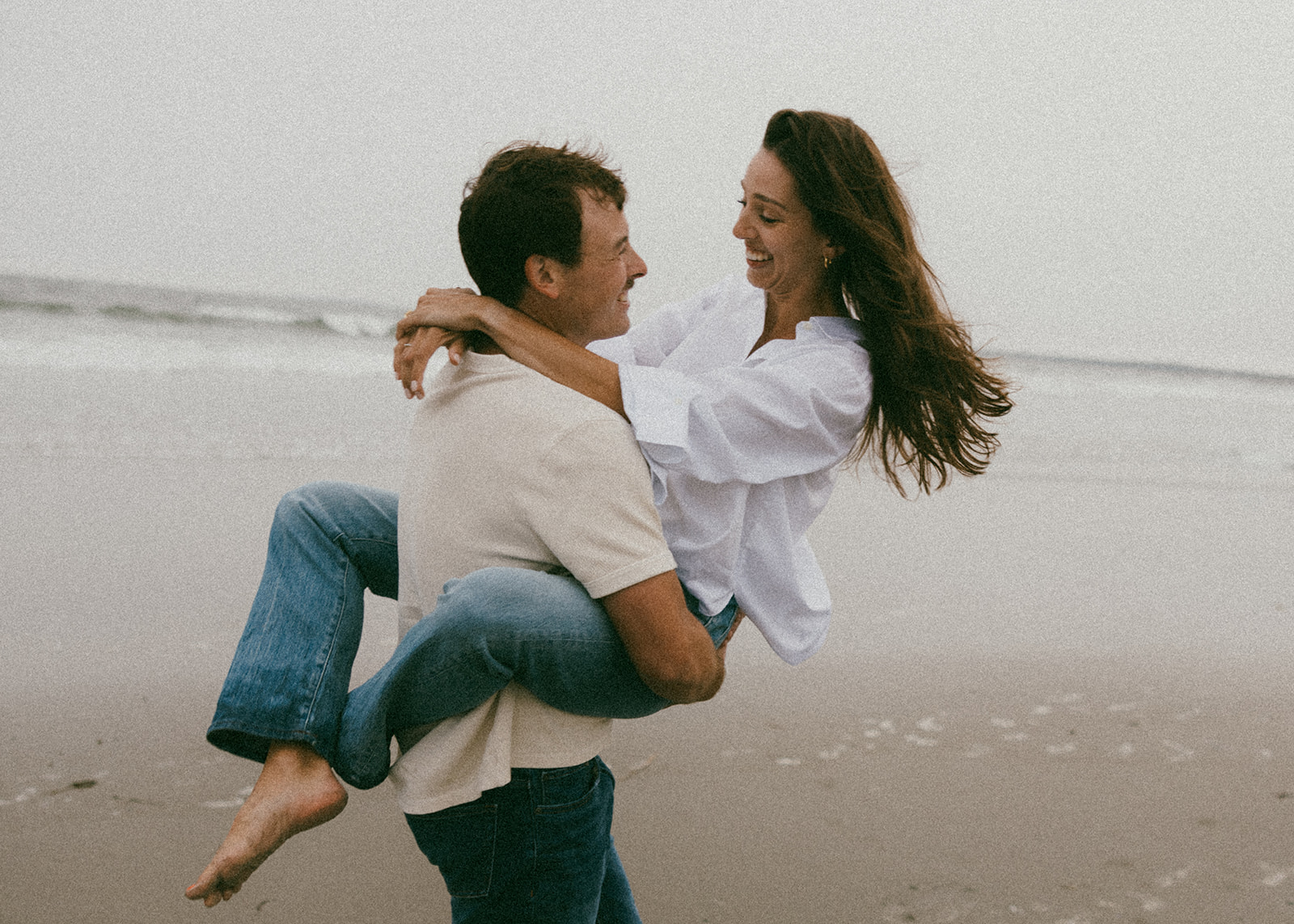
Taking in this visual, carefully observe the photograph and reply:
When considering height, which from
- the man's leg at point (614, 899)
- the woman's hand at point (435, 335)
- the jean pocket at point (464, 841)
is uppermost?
the woman's hand at point (435, 335)

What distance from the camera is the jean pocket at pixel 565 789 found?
63.2 inches

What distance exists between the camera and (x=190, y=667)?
386cm

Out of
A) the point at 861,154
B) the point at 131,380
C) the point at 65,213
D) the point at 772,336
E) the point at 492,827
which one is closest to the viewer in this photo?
the point at 492,827

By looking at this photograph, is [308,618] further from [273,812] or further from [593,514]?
[593,514]

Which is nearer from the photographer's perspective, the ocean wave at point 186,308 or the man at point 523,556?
the man at point 523,556

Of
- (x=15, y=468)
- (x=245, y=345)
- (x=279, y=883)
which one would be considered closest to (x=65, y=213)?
(x=245, y=345)

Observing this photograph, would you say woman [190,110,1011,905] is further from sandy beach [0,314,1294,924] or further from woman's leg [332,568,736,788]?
sandy beach [0,314,1294,924]

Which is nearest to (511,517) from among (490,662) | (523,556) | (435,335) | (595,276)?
(523,556)

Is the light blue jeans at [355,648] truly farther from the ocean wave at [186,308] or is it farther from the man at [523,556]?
the ocean wave at [186,308]

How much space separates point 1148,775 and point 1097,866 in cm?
66

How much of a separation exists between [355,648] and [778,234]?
1.15 m

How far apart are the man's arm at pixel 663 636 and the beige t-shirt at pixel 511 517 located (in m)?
0.03

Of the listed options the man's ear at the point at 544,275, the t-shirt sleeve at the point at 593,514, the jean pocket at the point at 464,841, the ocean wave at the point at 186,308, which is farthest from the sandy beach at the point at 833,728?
the ocean wave at the point at 186,308

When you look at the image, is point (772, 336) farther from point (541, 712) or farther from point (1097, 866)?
point (1097, 866)
